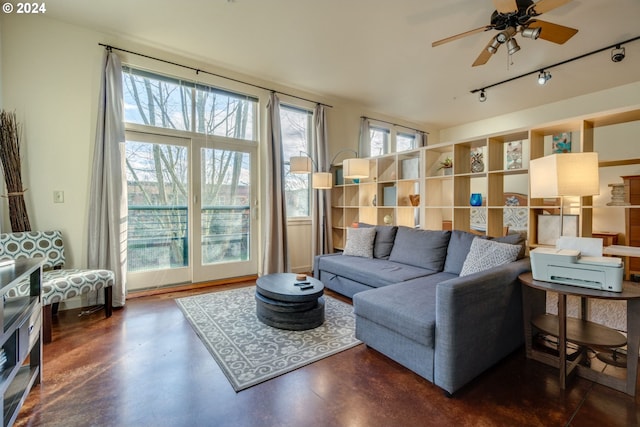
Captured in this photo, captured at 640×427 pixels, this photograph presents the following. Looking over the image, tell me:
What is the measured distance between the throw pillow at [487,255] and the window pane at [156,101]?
3.64 m

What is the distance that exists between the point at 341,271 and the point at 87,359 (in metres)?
2.36

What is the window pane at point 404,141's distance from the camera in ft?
20.2

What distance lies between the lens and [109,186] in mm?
3098

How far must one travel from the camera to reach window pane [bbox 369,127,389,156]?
18.9ft

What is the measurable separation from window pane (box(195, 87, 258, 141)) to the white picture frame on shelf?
3679mm

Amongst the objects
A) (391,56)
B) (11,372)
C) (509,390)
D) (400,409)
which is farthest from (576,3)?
(11,372)

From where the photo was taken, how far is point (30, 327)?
65.0 inches

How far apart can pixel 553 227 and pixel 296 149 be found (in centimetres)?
350

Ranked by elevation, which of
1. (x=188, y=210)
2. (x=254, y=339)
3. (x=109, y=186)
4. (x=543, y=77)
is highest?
(x=543, y=77)

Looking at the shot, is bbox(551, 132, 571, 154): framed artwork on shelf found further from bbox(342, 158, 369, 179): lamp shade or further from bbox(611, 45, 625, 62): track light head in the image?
bbox(342, 158, 369, 179): lamp shade

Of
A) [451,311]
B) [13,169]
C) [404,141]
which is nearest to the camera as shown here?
[451,311]

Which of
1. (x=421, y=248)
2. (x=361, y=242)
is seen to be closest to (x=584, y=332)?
(x=421, y=248)

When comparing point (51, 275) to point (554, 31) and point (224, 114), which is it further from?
point (554, 31)

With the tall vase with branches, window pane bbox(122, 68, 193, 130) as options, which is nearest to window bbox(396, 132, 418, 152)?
window pane bbox(122, 68, 193, 130)
